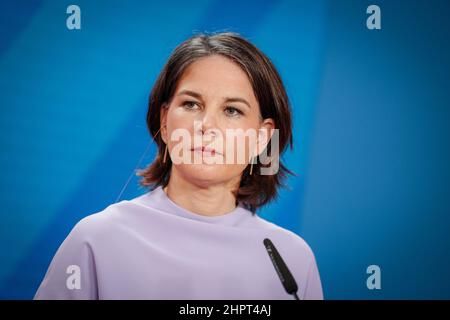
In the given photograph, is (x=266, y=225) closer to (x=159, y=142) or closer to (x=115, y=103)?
(x=159, y=142)

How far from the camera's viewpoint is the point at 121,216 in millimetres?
1907

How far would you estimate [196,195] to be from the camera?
78.3 inches

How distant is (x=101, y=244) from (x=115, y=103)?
2.40ft

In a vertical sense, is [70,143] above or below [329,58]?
below

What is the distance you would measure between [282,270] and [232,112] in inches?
24.7

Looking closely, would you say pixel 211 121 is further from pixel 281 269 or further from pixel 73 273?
pixel 73 273

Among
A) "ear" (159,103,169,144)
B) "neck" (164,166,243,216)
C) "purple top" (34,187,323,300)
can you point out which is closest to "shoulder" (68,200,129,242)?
"purple top" (34,187,323,300)

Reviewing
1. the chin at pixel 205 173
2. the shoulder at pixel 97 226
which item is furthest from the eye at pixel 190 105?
the shoulder at pixel 97 226

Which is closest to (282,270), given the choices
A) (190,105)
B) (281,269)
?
(281,269)

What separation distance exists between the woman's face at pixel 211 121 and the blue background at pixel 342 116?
15.7 inches

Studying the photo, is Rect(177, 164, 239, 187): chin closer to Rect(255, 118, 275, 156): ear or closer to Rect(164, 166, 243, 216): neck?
Rect(164, 166, 243, 216): neck

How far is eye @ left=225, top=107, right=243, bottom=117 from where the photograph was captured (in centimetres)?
192

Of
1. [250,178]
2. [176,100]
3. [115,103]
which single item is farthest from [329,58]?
[115,103]
